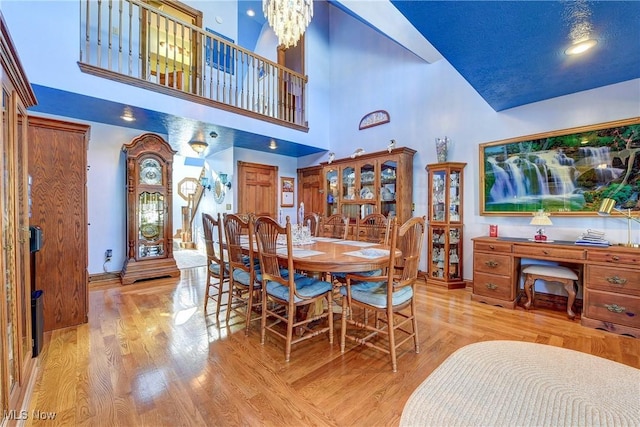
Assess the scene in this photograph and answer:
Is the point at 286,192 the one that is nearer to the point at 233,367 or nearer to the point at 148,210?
the point at 148,210

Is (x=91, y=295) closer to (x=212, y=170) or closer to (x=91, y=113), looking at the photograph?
(x=91, y=113)

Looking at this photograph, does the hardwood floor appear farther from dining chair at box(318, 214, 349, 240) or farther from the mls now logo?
dining chair at box(318, 214, 349, 240)

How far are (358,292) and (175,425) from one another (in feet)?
4.30

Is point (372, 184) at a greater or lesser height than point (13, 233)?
greater

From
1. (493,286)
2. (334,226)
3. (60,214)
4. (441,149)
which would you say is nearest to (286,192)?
(334,226)

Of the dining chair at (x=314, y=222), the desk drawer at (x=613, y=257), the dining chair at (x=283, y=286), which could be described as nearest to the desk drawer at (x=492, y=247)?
the desk drawer at (x=613, y=257)

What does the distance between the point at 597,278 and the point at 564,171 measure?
122 centimetres

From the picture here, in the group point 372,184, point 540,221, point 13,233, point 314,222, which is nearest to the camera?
point 13,233

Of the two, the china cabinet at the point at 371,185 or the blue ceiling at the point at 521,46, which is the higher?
the blue ceiling at the point at 521,46

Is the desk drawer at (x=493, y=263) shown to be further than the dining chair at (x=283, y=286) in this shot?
Yes

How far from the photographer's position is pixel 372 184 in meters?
4.48

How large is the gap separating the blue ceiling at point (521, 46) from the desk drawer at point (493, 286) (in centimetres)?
206

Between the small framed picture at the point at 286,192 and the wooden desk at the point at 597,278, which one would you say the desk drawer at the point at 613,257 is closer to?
the wooden desk at the point at 597,278

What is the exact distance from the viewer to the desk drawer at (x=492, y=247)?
3045 millimetres
